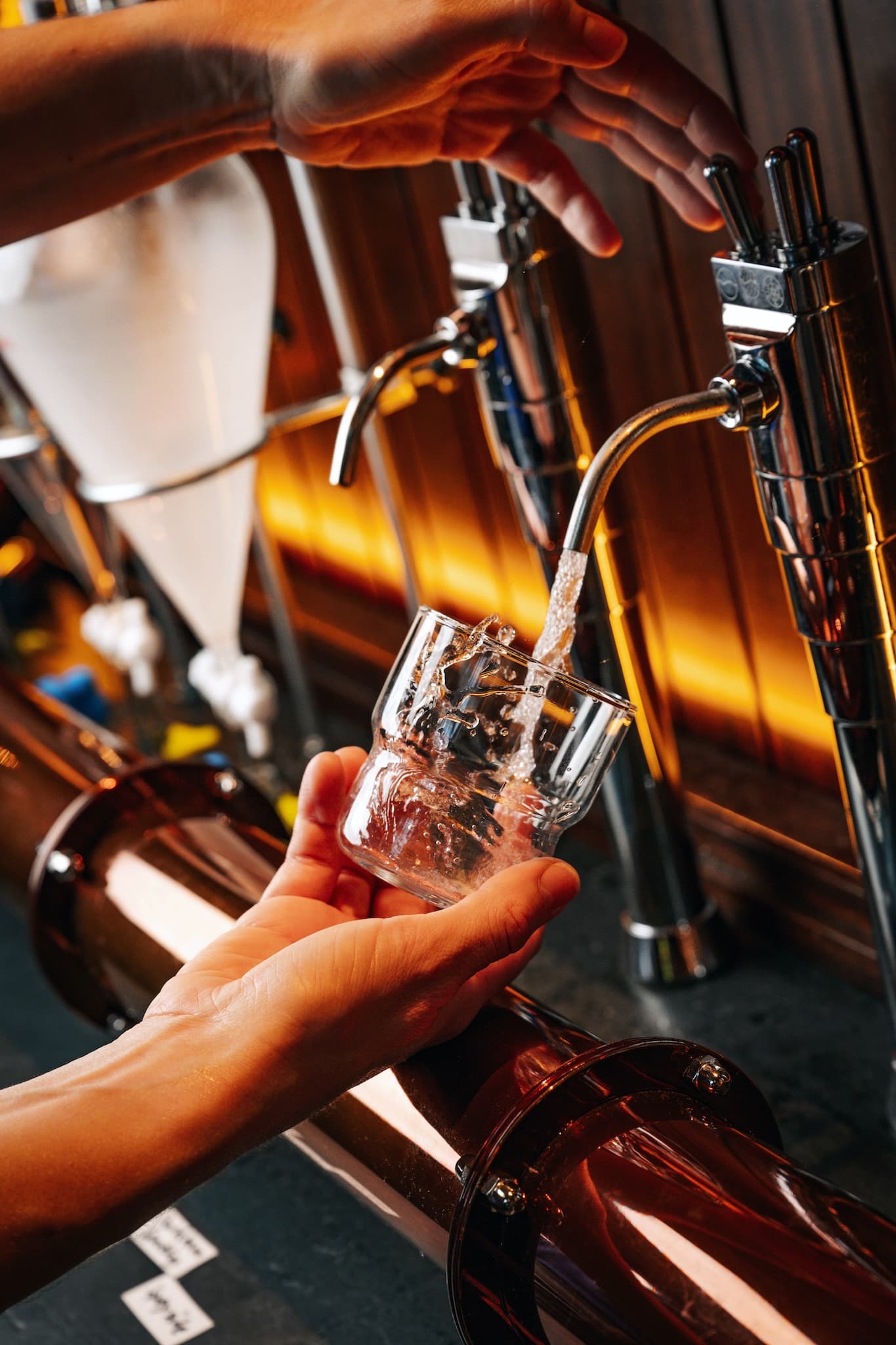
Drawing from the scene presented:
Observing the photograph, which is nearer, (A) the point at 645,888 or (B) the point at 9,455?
(A) the point at 645,888

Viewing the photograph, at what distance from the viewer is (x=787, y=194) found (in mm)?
643

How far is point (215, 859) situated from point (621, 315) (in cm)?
52

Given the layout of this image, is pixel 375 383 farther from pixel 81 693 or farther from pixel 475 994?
pixel 81 693

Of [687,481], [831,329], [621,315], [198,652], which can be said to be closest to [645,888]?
[687,481]

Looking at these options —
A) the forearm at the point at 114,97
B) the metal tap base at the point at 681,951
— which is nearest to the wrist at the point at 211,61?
the forearm at the point at 114,97

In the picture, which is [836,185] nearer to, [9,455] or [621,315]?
[621,315]

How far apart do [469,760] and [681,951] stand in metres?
0.51

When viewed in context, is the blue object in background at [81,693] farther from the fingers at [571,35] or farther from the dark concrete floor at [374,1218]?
the fingers at [571,35]

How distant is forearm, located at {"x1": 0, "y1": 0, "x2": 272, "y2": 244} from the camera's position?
2.69 feet

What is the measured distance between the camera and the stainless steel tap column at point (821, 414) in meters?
0.65

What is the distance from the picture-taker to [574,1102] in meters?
0.63

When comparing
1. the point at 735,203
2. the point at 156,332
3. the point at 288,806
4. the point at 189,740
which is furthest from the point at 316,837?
the point at 189,740

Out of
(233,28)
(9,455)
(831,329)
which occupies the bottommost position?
(9,455)

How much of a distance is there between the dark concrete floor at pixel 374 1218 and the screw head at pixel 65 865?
226mm
